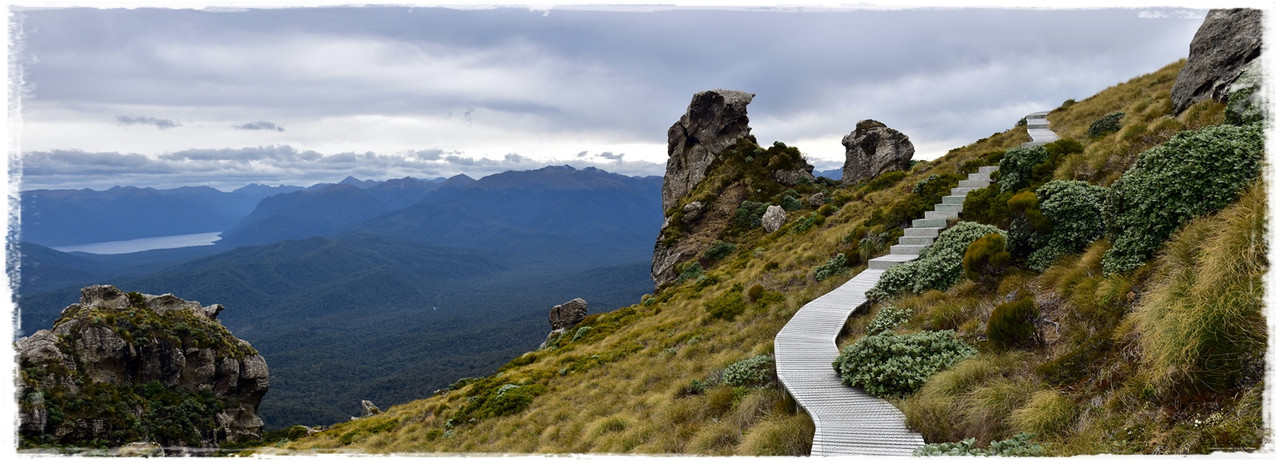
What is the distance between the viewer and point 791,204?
156 feet

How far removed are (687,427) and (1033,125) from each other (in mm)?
31941

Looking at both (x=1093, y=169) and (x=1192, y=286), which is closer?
(x=1192, y=286)

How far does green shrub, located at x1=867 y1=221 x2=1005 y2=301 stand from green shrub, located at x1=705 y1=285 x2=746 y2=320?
241 inches

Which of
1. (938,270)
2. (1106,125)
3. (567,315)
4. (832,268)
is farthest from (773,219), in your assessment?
(938,270)

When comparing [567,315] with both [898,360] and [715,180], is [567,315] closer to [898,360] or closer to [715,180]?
[715,180]

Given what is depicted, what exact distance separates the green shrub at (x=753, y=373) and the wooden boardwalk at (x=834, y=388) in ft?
1.35

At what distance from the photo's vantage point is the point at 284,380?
165m

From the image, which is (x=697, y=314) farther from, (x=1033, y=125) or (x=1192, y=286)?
(x=1033, y=125)

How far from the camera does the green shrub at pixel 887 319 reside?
11500mm

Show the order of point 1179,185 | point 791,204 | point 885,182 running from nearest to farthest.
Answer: point 1179,185
point 885,182
point 791,204

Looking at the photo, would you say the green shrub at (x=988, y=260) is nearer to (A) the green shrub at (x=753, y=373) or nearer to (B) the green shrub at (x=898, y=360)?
(B) the green shrub at (x=898, y=360)

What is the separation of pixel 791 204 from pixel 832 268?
27.7 m

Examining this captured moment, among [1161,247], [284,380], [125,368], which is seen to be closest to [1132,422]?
[1161,247]

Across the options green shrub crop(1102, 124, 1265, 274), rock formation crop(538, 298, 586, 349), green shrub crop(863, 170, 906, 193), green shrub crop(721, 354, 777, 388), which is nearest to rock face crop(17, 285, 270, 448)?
rock formation crop(538, 298, 586, 349)
